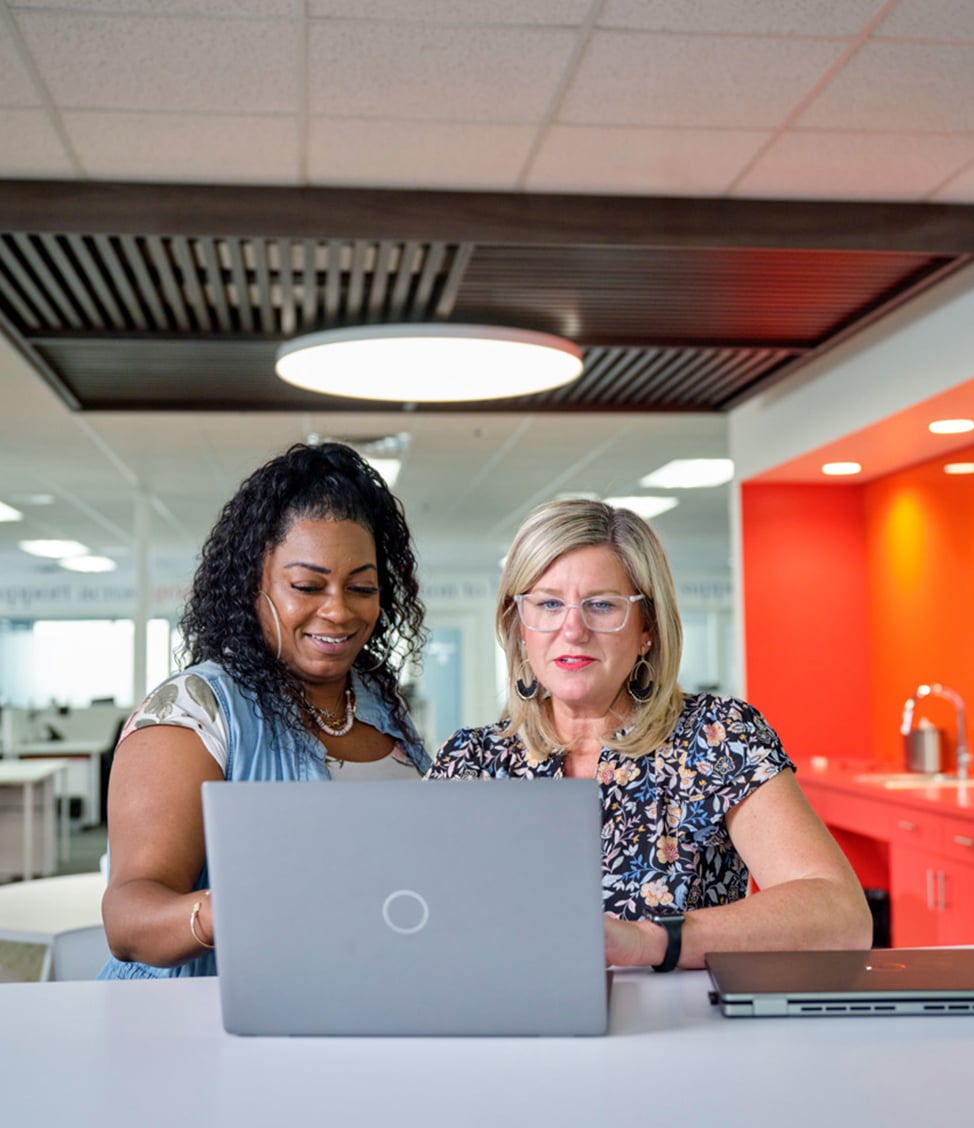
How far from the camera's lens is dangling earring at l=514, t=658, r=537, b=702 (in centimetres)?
228

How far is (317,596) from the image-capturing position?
2320 mm

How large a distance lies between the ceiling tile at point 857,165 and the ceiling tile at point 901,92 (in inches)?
3.3

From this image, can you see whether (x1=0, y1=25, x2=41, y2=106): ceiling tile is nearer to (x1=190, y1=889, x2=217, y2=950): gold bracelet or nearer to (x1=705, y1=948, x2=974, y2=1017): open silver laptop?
(x1=190, y1=889, x2=217, y2=950): gold bracelet

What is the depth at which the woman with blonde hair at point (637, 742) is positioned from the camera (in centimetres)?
197

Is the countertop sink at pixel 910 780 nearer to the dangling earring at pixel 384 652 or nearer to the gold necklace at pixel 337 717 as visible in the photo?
the dangling earring at pixel 384 652

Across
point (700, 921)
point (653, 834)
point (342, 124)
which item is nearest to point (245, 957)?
point (700, 921)

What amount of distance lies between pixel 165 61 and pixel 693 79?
1.37 metres

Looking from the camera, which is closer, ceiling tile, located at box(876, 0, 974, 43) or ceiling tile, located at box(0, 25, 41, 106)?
ceiling tile, located at box(876, 0, 974, 43)

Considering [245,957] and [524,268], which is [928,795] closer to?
[524,268]

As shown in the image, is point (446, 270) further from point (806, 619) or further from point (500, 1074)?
point (500, 1074)

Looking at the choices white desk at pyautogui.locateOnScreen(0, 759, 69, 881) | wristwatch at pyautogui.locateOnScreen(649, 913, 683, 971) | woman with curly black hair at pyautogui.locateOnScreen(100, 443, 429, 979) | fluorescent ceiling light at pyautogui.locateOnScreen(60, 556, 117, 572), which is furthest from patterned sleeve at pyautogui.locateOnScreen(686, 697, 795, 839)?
fluorescent ceiling light at pyautogui.locateOnScreen(60, 556, 117, 572)

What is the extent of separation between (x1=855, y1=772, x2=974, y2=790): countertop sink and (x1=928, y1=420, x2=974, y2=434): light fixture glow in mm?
1541

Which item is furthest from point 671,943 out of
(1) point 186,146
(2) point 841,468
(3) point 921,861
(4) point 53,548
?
(4) point 53,548

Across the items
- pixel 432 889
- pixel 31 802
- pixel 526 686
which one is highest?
pixel 526 686
